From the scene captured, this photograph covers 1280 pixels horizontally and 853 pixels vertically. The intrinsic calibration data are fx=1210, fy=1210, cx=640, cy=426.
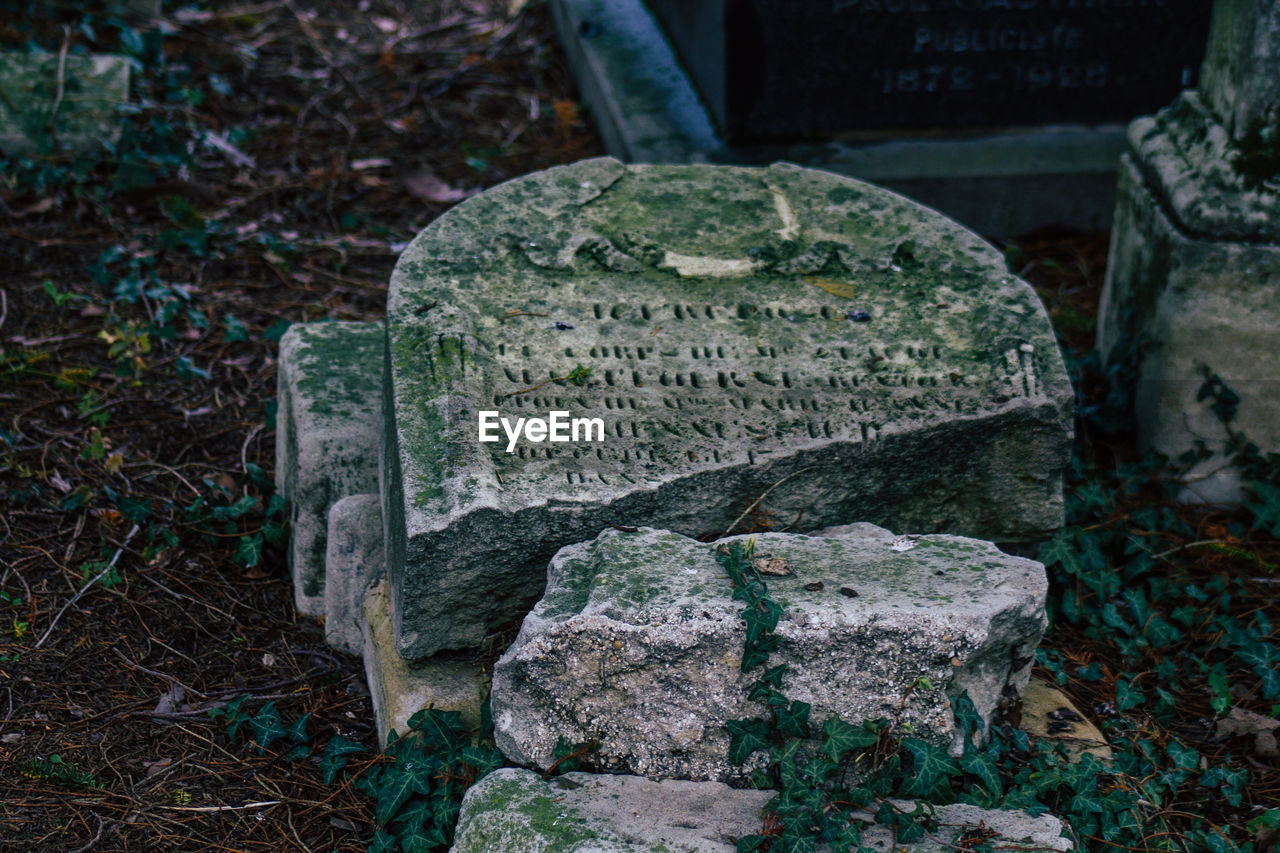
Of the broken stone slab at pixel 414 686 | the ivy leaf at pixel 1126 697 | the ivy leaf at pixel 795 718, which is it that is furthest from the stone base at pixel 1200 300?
the broken stone slab at pixel 414 686

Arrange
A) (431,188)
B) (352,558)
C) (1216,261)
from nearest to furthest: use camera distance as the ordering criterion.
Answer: (352,558) → (1216,261) → (431,188)

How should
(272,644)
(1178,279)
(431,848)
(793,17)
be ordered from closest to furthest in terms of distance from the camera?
(431,848)
(272,644)
(1178,279)
(793,17)

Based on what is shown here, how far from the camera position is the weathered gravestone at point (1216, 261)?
10.0 ft

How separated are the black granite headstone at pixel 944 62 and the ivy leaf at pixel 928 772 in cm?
305

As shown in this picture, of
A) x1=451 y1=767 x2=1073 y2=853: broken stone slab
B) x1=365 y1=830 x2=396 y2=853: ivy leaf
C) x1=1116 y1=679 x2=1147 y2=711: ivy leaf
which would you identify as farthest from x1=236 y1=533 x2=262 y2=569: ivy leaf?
x1=1116 y1=679 x2=1147 y2=711: ivy leaf

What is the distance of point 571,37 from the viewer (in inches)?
248

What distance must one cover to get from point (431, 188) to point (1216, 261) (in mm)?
3197

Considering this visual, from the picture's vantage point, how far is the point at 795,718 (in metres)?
2.10

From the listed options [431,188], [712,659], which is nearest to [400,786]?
[712,659]

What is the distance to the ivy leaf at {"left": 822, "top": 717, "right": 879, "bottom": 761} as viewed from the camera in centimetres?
209

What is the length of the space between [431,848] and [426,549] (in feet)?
1.77

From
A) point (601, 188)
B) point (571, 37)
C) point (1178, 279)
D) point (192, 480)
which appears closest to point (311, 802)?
point (192, 480)

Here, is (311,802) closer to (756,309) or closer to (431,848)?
(431,848)

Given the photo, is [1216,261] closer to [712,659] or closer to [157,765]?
[712,659]
